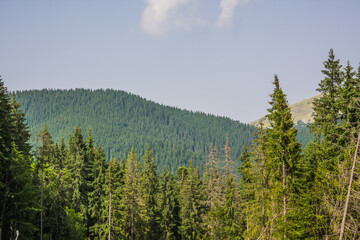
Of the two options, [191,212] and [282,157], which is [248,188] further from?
[191,212]

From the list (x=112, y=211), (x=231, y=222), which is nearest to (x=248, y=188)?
(x=231, y=222)

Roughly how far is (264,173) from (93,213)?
2960cm

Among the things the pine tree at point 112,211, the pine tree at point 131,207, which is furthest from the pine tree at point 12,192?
the pine tree at point 131,207

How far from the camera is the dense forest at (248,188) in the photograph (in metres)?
24.9

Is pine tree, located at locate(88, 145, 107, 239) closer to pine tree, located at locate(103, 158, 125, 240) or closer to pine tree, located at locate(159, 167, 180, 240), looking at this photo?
pine tree, located at locate(103, 158, 125, 240)

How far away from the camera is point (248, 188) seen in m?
32.2

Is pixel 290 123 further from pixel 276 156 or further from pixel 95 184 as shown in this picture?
pixel 95 184

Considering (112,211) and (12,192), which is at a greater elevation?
(12,192)

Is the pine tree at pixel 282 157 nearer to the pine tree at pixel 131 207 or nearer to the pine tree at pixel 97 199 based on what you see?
the pine tree at pixel 131 207

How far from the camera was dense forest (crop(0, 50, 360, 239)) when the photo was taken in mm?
24859

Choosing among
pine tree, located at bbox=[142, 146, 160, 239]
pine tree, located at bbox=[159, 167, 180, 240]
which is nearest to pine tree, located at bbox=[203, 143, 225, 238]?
pine tree, located at bbox=[159, 167, 180, 240]

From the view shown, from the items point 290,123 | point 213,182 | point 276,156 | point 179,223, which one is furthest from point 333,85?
point 179,223

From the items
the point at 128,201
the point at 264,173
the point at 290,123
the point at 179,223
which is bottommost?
the point at 179,223

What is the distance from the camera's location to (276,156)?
2861 centimetres
